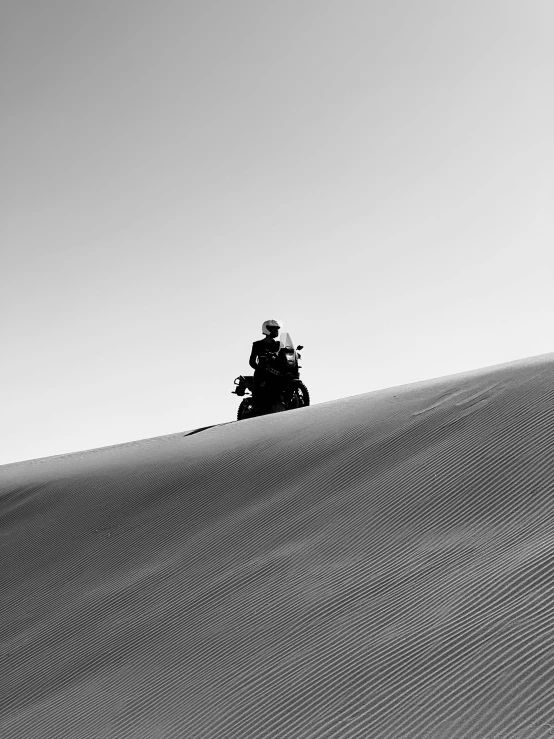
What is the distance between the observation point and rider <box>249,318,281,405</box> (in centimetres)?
1334

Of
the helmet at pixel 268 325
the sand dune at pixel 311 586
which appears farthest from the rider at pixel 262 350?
the sand dune at pixel 311 586

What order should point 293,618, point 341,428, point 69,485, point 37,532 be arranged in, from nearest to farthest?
point 293,618 → point 37,532 → point 341,428 → point 69,485

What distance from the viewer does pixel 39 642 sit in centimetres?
480

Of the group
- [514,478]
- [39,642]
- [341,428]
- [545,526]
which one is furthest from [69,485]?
[545,526]

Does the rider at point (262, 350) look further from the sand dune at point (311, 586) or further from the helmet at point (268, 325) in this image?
the sand dune at point (311, 586)

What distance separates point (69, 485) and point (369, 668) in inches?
216

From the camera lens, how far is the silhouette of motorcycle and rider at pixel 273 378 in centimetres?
1326

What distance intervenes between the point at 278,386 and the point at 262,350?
60 centimetres

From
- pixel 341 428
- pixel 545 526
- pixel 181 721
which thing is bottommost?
pixel 181 721

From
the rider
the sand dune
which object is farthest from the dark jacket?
the sand dune

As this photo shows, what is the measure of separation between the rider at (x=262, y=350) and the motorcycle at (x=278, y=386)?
0.03m

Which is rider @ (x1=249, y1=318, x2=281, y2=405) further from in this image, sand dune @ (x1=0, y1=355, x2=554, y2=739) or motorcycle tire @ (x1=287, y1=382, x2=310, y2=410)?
sand dune @ (x1=0, y1=355, x2=554, y2=739)

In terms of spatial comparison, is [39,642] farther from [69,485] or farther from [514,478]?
[69,485]

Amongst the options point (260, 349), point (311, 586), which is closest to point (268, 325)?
point (260, 349)
